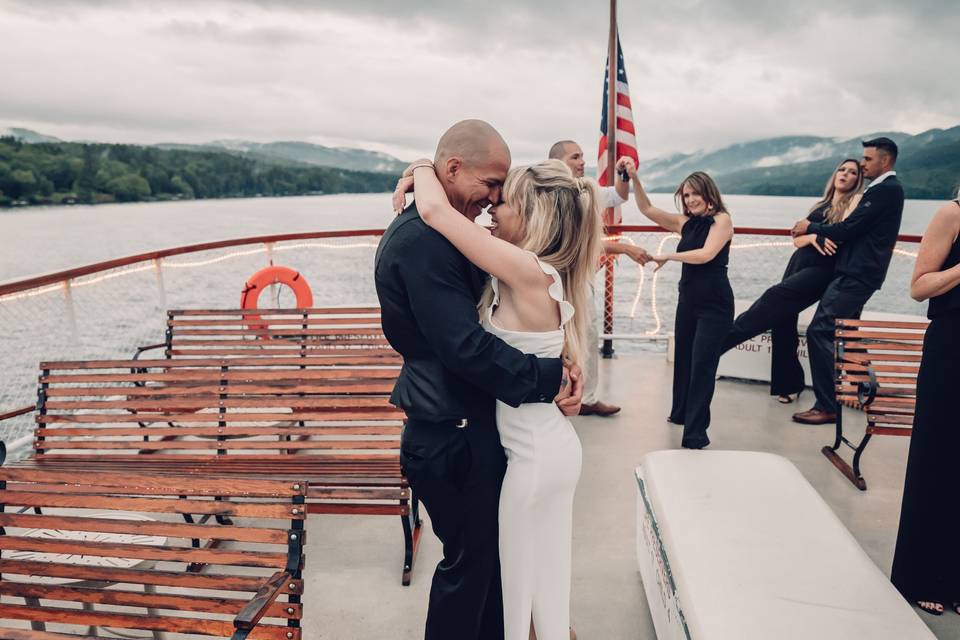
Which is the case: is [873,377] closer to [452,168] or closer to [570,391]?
[570,391]

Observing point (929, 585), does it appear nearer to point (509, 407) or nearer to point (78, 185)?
point (509, 407)

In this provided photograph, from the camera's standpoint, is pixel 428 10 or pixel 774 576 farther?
pixel 428 10

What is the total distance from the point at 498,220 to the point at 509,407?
1.76ft

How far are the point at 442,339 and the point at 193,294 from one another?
29906 millimetres

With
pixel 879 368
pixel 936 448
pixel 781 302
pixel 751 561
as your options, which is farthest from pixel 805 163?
pixel 751 561

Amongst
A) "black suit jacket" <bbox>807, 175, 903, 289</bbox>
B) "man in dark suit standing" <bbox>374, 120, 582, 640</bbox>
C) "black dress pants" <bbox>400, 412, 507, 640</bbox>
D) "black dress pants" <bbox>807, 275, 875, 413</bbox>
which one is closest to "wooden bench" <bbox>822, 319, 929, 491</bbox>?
"black dress pants" <bbox>807, 275, 875, 413</bbox>

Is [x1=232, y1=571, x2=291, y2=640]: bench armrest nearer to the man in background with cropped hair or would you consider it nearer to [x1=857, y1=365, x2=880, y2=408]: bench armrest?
the man in background with cropped hair

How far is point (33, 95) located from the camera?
3479 inches

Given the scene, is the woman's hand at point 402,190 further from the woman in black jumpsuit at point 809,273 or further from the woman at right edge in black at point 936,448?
the woman in black jumpsuit at point 809,273

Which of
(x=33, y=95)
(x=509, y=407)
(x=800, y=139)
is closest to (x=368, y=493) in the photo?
(x=509, y=407)

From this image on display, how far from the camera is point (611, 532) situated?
312cm

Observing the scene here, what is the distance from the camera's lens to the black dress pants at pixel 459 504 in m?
1.66

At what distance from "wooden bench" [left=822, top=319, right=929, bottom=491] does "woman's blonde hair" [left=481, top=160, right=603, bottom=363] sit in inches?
103

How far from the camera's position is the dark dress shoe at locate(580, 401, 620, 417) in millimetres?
4820
